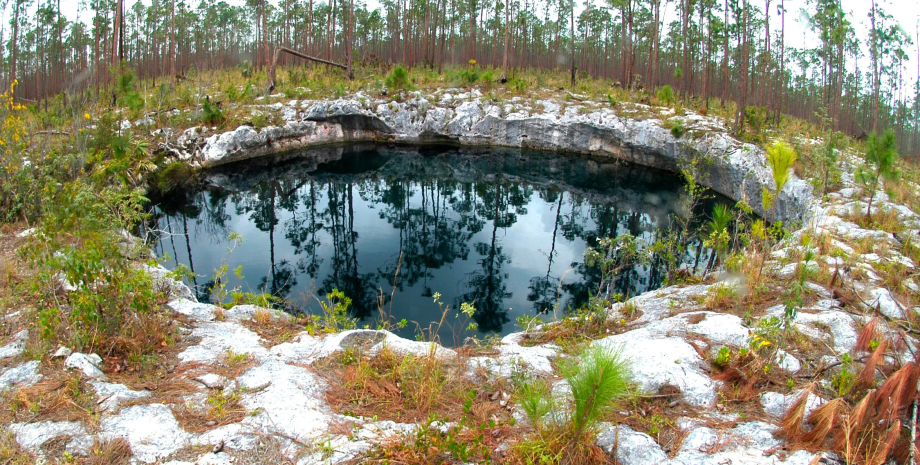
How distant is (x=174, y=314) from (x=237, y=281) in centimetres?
397

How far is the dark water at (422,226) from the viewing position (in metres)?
9.23

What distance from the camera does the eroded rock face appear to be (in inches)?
723

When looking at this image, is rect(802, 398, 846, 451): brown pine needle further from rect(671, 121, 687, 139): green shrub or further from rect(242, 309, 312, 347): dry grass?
rect(671, 121, 687, 139): green shrub

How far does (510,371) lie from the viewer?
4621 mm

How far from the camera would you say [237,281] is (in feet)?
30.4

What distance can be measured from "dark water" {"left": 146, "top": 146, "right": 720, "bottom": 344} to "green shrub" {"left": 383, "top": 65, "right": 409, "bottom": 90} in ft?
13.5

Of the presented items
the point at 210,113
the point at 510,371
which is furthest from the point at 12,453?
the point at 210,113

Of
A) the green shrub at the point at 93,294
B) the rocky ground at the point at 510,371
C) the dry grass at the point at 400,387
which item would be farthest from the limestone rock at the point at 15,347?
the dry grass at the point at 400,387

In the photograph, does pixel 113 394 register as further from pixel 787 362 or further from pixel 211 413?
pixel 787 362

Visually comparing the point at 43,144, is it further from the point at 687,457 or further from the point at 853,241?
the point at 853,241

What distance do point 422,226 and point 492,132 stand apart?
1178 centimetres

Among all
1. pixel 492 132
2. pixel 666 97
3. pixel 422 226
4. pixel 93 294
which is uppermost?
pixel 666 97

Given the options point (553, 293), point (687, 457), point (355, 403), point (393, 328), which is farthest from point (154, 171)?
point (687, 457)

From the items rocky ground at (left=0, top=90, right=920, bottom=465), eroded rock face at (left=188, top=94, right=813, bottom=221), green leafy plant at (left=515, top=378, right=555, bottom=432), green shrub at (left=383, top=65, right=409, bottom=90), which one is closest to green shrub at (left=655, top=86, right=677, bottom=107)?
eroded rock face at (left=188, top=94, right=813, bottom=221)
